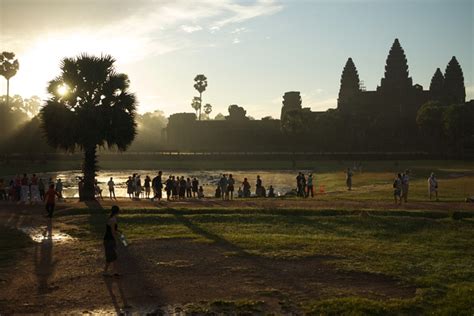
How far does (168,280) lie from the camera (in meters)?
10.3

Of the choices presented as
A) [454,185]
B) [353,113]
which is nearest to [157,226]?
[454,185]

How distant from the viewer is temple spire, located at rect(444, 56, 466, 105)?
85.8 meters

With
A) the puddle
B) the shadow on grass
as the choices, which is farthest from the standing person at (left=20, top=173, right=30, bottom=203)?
the shadow on grass

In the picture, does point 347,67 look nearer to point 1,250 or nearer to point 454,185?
point 454,185

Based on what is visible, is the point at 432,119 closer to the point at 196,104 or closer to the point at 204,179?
the point at 204,179

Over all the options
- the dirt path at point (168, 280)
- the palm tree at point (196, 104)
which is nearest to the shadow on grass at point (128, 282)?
the dirt path at point (168, 280)

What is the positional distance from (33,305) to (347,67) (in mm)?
92924

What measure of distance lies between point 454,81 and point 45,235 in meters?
85.3

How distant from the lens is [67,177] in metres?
49.6

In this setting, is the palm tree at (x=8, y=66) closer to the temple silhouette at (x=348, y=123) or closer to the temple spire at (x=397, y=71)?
the temple silhouette at (x=348, y=123)

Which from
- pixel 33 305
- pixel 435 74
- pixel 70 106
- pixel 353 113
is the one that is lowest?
pixel 33 305

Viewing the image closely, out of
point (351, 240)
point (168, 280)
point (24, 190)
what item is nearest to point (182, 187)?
point (24, 190)

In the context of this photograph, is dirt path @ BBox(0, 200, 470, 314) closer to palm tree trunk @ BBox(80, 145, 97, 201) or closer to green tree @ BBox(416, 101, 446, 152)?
palm tree trunk @ BBox(80, 145, 97, 201)

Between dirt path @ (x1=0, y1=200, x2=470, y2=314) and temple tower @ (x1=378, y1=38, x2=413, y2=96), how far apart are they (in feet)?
267
